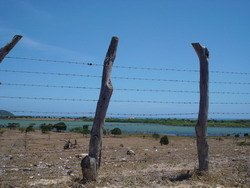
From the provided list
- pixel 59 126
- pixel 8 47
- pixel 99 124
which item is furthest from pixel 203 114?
pixel 59 126

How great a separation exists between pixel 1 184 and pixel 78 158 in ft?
25.3

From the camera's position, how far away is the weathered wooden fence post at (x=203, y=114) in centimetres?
1077

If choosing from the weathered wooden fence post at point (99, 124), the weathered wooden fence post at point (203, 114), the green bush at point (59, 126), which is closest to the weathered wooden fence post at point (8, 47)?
the weathered wooden fence post at point (99, 124)

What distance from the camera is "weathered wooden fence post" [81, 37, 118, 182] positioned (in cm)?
938

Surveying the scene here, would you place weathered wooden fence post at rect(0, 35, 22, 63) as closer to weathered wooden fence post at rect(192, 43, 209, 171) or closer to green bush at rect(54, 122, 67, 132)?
weathered wooden fence post at rect(192, 43, 209, 171)

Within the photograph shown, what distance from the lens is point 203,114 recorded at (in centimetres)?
1090

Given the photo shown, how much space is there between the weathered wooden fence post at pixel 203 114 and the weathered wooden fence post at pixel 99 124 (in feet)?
8.57

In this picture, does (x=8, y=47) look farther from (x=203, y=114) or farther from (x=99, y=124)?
(x=203, y=114)

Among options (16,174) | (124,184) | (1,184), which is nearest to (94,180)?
(124,184)

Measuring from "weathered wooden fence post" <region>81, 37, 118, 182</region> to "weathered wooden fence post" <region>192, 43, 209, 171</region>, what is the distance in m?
2.61

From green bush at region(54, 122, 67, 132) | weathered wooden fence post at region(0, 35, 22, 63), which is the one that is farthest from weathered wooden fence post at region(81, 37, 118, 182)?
green bush at region(54, 122, 67, 132)

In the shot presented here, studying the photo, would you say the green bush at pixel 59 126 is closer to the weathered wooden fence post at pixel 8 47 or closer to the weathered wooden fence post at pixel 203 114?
the weathered wooden fence post at pixel 203 114

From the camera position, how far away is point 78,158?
16516 mm

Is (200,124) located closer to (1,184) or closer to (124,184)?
(124,184)
